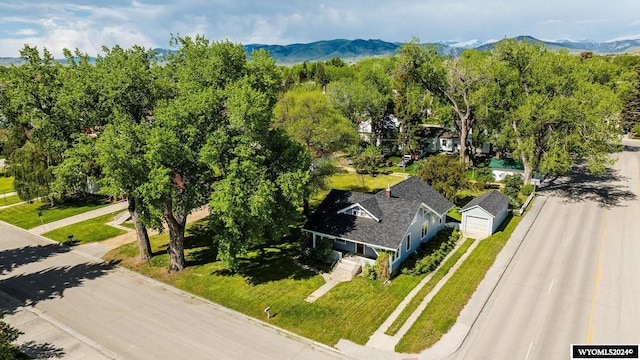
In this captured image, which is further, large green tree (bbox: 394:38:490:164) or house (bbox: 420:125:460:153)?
house (bbox: 420:125:460:153)

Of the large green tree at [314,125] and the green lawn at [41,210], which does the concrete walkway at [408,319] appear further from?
the green lawn at [41,210]

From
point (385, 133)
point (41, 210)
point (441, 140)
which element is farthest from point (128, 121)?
point (441, 140)

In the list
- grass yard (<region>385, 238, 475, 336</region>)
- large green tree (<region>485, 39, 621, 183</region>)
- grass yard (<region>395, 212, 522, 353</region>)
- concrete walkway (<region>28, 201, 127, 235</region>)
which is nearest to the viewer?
grass yard (<region>395, 212, 522, 353</region>)

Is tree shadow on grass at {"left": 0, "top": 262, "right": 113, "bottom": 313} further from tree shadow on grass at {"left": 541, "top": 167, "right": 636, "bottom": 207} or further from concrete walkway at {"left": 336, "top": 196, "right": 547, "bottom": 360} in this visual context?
tree shadow on grass at {"left": 541, "top": 167, "right": 636, "bottom": 207}

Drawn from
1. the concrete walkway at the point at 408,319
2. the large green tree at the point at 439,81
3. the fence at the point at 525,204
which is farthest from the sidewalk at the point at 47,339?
the large green tree at the point at 439,81

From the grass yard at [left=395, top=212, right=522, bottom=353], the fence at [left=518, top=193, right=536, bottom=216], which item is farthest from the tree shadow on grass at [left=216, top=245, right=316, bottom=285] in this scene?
the fence at [left=518, top=193, right=536, bottom=216]

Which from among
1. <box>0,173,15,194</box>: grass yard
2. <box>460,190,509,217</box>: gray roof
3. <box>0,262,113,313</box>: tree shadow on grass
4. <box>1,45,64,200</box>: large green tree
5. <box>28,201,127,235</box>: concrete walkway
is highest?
<box>1,45,64,200</box>: large green tree
